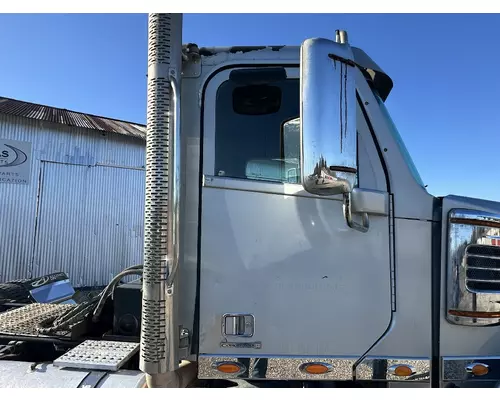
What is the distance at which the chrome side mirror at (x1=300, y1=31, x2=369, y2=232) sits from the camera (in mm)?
1376

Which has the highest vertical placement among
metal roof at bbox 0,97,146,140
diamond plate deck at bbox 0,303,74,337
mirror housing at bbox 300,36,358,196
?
metal roof at bbox 0,97,146,140

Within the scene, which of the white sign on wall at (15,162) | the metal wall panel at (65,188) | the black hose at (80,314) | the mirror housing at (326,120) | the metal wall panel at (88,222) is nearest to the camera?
the mirror housing at (326,120)

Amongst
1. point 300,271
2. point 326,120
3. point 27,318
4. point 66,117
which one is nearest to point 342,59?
point 326,120

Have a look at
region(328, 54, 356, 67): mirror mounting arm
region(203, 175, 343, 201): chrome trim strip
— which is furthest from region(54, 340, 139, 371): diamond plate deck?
region(328, 54, 356, 67): mirror mounting arm

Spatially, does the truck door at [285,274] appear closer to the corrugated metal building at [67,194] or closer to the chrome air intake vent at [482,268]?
the chrome air intake vent at [482,268]

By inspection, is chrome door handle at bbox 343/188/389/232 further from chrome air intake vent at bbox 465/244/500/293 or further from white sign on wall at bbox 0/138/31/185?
white sign on wall at bbox 0/138/31/185

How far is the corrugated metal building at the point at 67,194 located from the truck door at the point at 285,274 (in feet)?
36.7

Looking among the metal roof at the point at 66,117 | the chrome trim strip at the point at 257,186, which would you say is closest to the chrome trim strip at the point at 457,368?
the chrome trim strip at the point at 257,186

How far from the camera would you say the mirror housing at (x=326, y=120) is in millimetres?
1375

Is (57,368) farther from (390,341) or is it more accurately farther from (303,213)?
(390,341)

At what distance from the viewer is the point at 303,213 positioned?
1.70 m

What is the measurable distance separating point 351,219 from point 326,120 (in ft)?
1.59

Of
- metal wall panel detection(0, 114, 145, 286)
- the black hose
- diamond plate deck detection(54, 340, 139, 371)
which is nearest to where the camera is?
diamond plate deck detection(54, 340, 139, 371)
